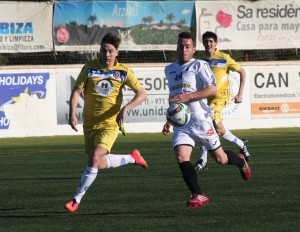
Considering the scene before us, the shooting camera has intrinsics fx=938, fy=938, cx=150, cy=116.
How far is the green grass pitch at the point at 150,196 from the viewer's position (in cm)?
905

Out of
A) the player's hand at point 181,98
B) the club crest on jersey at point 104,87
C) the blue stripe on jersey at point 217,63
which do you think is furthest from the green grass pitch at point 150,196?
the blue stripe on jersey at point 217,63

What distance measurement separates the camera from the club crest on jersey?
34.9 feet

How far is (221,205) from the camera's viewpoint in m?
10.3

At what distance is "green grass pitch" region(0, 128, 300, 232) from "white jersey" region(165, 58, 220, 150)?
2.41ft

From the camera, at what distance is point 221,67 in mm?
15516

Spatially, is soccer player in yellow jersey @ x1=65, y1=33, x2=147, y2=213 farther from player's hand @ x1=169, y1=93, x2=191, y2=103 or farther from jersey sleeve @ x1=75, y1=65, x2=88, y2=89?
player's hand @ x1=169, y1=93, x2=191, y2=103

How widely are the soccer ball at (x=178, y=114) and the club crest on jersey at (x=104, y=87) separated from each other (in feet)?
2.50

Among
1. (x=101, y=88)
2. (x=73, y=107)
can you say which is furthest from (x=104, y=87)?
(x=73, y=107)

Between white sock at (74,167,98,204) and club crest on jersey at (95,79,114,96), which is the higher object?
club crest on jersey at (95,79,114,96)

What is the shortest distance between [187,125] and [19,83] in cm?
1724

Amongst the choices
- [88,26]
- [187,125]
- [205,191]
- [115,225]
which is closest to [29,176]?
[205,191]

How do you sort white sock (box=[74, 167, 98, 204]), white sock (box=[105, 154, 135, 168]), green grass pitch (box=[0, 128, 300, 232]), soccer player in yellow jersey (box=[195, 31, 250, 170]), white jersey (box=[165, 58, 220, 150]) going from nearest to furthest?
green grass pitch (box=[0, 128, 300, 232])
white sock (box=[74, 167, 98, 204])
white jersey (box=[165, 58, 220, 150])
white sock (box=[105, 154, 135, 168])
soccer player in yellow jersey (box=[195, 31, 250, 170])

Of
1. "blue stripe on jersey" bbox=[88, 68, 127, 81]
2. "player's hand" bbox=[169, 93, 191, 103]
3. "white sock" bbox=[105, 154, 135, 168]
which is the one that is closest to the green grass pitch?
"white sock" bbox=[105, 154, 135, 168]

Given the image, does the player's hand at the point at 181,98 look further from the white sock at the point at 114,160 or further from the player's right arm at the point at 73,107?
the white sock at the point at 114,160
